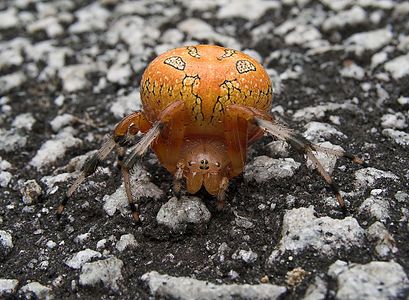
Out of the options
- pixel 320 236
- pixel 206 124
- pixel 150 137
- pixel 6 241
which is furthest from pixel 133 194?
pixel 320 236

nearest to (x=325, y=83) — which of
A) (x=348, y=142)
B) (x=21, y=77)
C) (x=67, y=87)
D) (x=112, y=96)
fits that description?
(x=348, y=142)

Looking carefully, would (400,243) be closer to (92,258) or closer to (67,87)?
(92,258)

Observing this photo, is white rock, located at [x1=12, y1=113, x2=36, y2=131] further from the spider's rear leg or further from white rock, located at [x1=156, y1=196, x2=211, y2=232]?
the spider's rear leg

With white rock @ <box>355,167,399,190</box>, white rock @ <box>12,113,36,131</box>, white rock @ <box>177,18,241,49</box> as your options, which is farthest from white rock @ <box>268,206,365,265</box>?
white rock @ <box>177,18,241,49</box>

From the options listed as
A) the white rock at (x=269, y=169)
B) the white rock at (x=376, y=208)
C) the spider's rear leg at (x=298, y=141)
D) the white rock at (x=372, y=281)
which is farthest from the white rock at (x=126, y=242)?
the white rock at (x=376, y=208)

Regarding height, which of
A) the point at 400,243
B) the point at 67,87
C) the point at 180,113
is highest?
the point at 180,113

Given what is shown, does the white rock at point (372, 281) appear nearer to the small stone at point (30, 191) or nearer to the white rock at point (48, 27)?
the small stone at point (30, 191)
